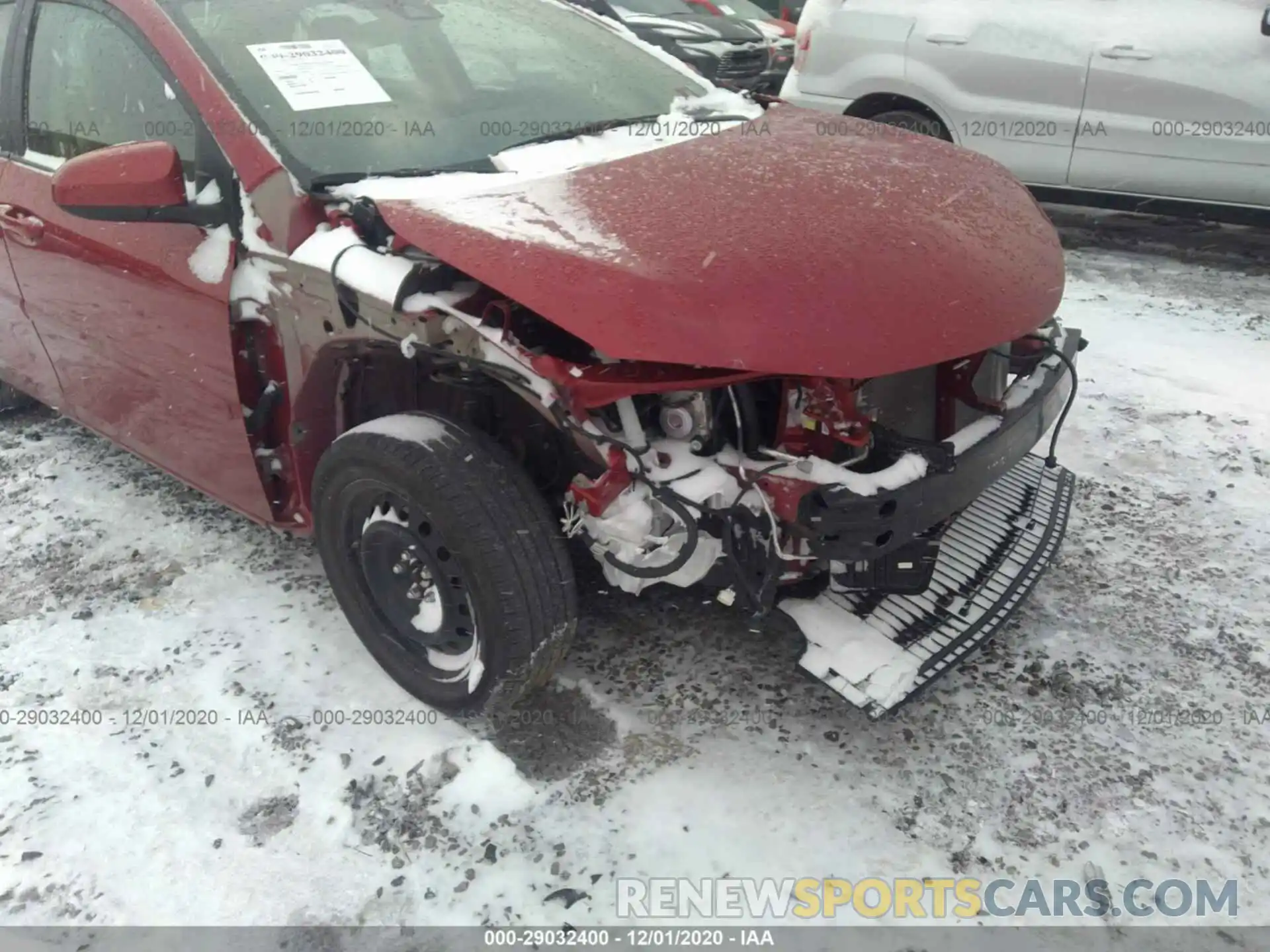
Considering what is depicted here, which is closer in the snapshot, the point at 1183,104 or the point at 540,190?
the point at 540,190

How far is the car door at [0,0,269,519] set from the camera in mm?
2375

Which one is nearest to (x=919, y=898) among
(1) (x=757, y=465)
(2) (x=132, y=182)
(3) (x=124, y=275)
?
(1) (x=757, y=465)

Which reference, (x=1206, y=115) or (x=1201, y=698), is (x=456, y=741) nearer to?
(x=1201, y=698)

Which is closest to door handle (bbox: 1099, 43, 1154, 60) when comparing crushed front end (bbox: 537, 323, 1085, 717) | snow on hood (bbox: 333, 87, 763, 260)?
snow on hood (bbox: 333, 87, 763, 260)

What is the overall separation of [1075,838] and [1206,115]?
4.64 metres

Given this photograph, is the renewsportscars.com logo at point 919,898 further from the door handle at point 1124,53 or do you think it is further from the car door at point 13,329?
the door handle at point 1124,53

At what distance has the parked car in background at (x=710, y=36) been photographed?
8516mm

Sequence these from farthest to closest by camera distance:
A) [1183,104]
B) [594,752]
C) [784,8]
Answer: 1. [784,8]
2. [1183,104]
3. [594,752]

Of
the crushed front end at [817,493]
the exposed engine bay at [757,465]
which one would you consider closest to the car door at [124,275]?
the exposed engine bay at [757,465]

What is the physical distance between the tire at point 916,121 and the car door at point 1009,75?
138 mm

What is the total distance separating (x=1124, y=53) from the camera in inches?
205

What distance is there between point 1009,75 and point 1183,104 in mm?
976

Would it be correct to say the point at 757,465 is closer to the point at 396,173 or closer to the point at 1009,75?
the point at 396,173

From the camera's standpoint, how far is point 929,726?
2.27m
